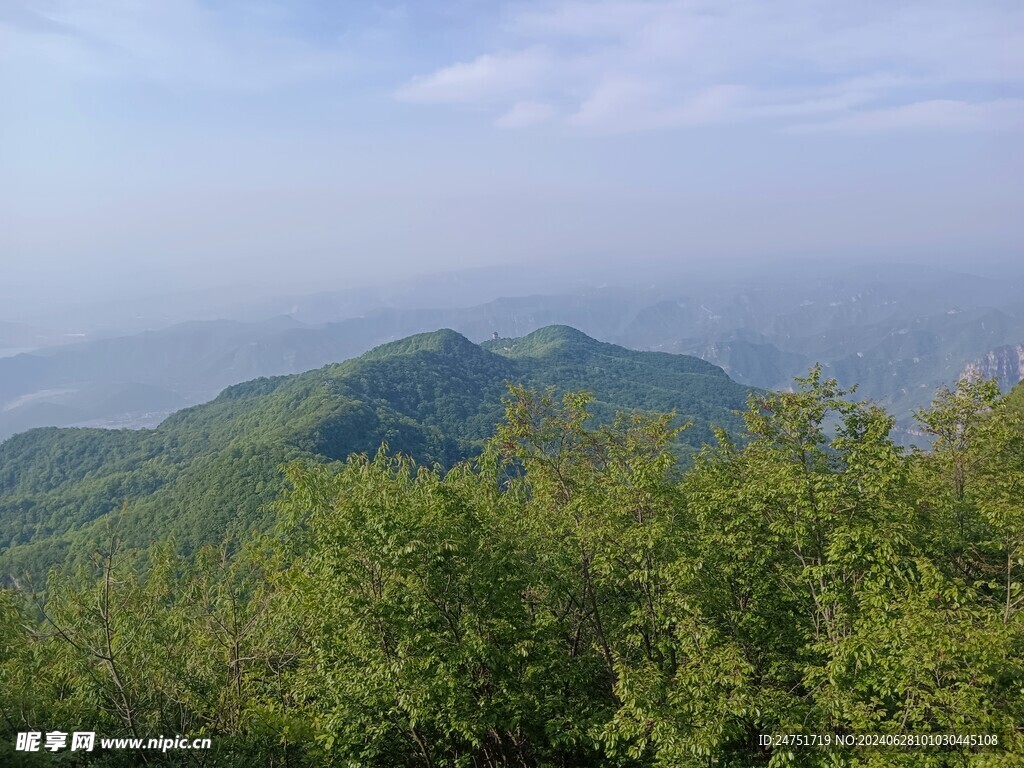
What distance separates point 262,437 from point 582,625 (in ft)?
238

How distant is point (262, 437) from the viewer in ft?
256

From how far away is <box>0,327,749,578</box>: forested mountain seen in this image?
6500cm

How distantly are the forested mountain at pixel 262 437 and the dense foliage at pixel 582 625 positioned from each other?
33.7 m

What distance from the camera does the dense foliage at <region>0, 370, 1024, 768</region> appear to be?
29.3 feet

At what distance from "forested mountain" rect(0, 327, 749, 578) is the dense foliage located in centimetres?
3370

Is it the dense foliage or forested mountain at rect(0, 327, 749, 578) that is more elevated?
the dense foliage

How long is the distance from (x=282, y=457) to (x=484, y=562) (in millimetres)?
62430

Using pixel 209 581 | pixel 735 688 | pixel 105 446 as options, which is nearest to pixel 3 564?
pixel 105 446

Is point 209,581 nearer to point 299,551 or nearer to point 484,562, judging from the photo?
point 299,551

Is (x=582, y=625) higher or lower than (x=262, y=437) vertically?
higher

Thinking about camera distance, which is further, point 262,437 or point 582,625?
point 262,437

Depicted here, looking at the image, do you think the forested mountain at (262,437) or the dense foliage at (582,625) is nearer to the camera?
the dense foliage at (582,625)

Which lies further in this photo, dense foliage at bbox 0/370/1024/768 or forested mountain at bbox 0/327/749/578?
forested mountain at bbox 0/327/749/578

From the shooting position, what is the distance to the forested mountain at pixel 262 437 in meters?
65.0
